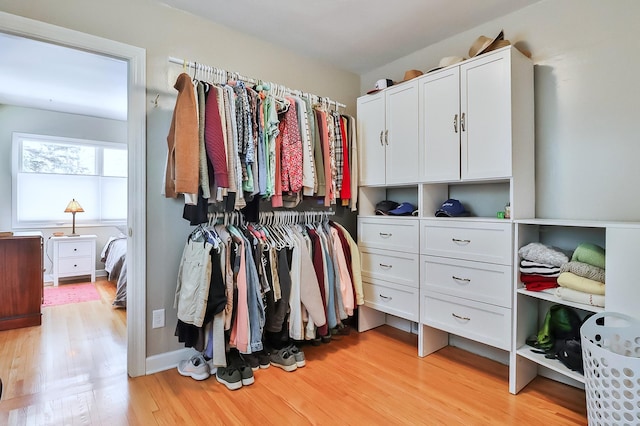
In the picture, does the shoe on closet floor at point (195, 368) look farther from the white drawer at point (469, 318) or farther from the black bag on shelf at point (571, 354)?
the black bag on shelf at point (571, 354)

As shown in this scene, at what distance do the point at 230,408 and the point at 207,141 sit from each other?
1479 mm

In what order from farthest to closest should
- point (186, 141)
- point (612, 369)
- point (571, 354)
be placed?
point (186, 141)
point (571, 354)
point (612, 369)

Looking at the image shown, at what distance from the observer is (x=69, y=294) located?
416cm

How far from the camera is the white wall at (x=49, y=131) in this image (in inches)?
180

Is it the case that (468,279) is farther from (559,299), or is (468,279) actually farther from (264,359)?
(264,359)

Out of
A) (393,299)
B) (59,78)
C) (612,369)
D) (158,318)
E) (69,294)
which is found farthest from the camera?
(69,294)

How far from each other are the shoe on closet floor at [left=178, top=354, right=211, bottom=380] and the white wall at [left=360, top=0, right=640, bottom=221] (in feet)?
7.69

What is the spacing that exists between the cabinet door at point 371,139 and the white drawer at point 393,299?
858 millimetres

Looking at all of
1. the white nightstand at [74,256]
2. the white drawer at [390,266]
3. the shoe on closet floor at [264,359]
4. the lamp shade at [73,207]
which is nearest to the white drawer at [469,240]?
the white drawer at [390,266]

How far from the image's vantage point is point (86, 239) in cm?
481

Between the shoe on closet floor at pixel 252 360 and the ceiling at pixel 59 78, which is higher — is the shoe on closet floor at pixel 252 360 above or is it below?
below

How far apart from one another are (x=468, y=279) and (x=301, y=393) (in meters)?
1.24

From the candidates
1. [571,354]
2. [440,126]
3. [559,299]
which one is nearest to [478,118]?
[440,126]

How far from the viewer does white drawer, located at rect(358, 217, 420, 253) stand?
2.44 meters
